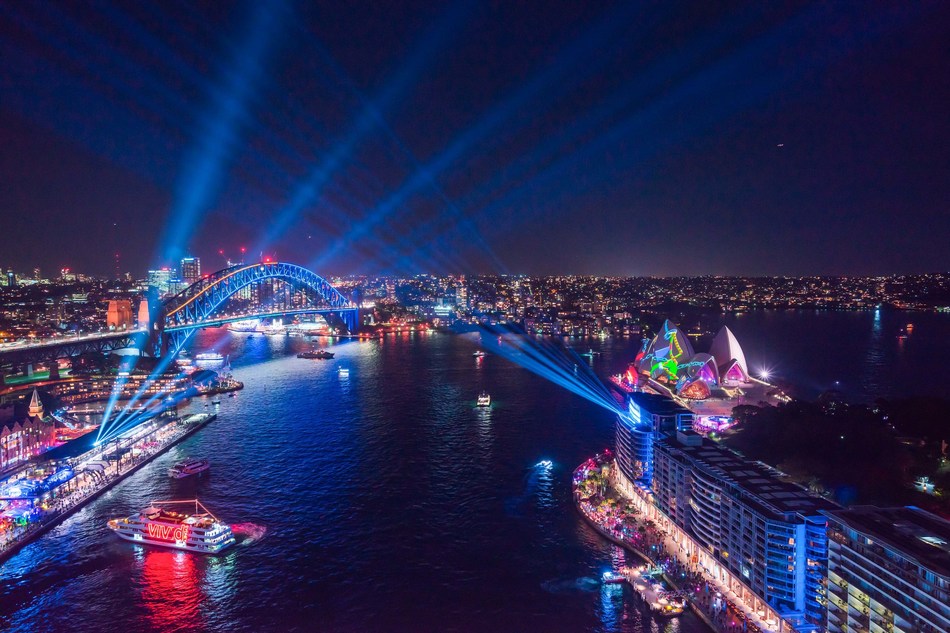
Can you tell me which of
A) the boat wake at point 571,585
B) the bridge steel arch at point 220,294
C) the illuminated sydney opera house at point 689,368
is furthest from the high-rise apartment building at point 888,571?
the bridge steel arch at point 220,294

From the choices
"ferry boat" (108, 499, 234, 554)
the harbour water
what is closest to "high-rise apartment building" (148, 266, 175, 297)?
the harbour water

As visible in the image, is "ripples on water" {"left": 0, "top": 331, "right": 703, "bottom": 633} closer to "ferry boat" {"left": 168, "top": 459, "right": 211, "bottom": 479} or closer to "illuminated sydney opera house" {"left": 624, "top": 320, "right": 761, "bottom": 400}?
"ferry boat" {"left": 168, "top": 459, "right": 211, "bottom": 479}

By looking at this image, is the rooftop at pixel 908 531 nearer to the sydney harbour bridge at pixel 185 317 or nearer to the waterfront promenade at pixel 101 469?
the waterfront promenade at pixel 101 469

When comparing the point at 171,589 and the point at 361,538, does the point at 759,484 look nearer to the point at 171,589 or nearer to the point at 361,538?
the point at 361,538

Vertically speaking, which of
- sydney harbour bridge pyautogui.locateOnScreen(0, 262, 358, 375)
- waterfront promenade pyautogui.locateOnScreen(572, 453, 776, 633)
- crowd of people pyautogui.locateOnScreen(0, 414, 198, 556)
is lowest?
waterfront promenade pyautogui.locateOnScreen(572, 453, 776, 633)

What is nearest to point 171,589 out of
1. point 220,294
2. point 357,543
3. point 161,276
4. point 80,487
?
point 357,543

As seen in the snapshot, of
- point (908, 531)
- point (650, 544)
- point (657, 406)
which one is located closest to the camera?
point (908, 531)

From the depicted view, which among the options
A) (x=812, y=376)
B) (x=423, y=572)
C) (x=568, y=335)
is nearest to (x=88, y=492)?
(x=423, y=572)
